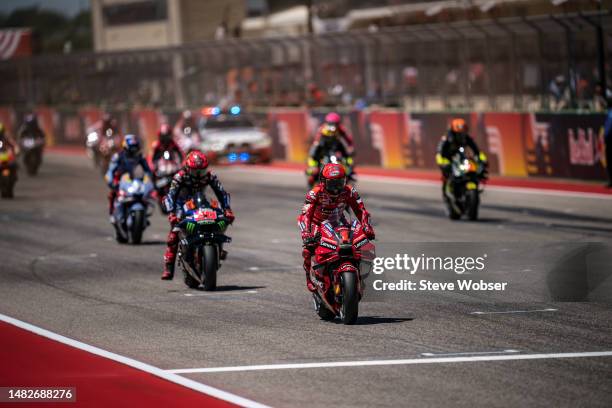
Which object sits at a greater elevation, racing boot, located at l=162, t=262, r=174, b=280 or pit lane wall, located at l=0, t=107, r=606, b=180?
pit lane wall, located at l=0, t=107, r=606, b=180

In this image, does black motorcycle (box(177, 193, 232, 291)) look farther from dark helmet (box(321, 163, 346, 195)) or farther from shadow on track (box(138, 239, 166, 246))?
shadow on track (box(138, 239, 166, 246))

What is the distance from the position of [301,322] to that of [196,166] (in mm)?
3410

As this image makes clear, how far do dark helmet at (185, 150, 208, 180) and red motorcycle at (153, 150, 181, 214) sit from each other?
26.8ft

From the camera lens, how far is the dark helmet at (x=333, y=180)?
13.2 metres

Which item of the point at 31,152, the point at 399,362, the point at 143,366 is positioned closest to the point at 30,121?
the point at 31,152

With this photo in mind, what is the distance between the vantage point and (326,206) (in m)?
13.3

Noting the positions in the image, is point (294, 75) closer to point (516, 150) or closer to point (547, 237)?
point (516, 150)

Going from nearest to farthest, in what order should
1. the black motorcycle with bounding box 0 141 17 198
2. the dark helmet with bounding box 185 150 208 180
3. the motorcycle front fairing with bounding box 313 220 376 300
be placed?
1. the motorcycle front fairing with bounding box 313 220 376 300
2. the dark helmet with bounding box 185 150 208 180
3. the black motorcycle with bounding box 0 141 17 198

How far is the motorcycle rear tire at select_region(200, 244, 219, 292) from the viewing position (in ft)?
51.6

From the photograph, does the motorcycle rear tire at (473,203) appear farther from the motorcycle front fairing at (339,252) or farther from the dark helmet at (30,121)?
the dark helmet at (30,121)

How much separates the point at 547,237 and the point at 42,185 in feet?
61.4

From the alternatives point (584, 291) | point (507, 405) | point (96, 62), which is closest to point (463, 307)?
point (584, 291)

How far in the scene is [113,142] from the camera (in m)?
36.6

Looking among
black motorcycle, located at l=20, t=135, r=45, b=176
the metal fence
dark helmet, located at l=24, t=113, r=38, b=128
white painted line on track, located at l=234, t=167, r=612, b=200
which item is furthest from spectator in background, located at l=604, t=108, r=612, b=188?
black motorcycle, located at l=20, t=135, r=45, b=176
